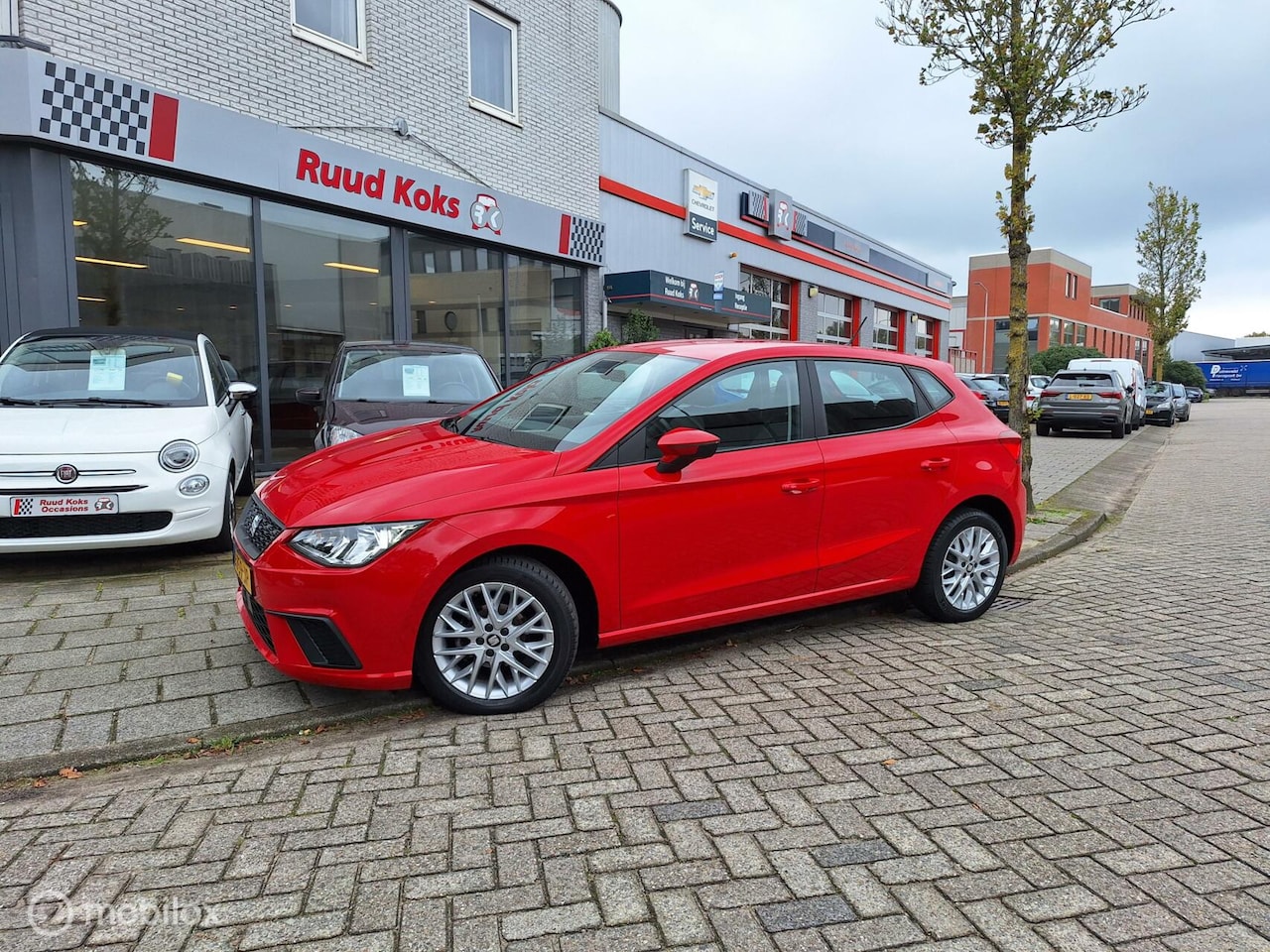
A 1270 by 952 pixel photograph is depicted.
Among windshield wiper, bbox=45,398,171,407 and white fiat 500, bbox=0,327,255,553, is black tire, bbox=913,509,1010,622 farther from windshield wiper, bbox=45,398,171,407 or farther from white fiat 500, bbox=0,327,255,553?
windshield wiper, bbox=45,398,171,407

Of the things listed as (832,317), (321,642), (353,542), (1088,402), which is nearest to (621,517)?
(353,542)

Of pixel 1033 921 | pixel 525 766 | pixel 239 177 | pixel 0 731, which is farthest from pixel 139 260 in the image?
pixel 1033 921

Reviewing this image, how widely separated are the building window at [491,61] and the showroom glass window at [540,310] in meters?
2.34

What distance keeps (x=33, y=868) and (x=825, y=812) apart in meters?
2.45

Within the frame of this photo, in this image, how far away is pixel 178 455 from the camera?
18.6 ft

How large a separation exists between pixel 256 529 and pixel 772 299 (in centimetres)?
2074

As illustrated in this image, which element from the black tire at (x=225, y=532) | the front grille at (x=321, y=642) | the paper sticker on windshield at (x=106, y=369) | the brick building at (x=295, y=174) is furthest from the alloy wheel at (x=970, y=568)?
the brick building at (x=295, y=174)

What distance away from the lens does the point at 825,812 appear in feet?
9.35

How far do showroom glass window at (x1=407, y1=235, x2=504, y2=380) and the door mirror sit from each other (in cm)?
893

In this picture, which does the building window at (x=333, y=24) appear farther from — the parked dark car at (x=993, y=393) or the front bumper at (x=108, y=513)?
the parked dark car at (x=993, y=393)

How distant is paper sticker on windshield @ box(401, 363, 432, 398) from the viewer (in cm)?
782

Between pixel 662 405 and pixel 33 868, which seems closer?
pixel 33 868

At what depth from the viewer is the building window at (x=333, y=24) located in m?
10.2

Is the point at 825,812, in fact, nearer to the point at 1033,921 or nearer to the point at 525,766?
the point at 1033,921
